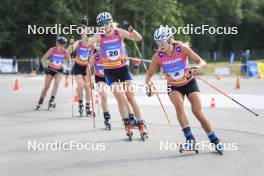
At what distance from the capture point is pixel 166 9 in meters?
61.2

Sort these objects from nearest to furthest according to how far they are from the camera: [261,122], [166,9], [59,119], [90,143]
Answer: [90,143]
[261,122]
[59,119]
[166,9]

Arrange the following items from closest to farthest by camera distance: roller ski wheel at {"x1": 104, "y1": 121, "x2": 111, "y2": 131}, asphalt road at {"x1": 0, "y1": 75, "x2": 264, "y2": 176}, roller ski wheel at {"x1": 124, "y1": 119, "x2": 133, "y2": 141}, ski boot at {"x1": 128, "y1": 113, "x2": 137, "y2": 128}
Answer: asphalt road at {"x1": 0, "y1": 75, "x2": 264, "y2": 176}, roller ski wheel at {"x1": 124, "y1": 119, "x2": 133, "y2": 141}, ski boot at {"x1": 128, "y1": 113, "x2": 137, "y2": 128}, roller ski wheel at {"x1": 104, "y1": 121, "x2": 111, "y2": 131}

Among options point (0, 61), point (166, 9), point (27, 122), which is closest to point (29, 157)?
point (27, 122)

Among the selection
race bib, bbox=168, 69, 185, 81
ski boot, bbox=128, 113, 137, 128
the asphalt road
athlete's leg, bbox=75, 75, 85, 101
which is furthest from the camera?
athlete's leg, bbox=75, 75, 85, 101

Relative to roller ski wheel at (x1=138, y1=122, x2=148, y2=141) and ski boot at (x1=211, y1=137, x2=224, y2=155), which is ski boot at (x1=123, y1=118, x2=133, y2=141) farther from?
ski boot at (x1=211, y1=137, x2=224, y2=155)

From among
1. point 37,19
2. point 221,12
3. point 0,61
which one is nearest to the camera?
point 0,61

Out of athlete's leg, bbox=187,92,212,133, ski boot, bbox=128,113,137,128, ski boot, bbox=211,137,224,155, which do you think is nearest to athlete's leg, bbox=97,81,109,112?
ski boot, bbox=128,113,137,128

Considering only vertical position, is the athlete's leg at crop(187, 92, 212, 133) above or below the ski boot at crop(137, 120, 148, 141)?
above

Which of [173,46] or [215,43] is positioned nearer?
[173,46]

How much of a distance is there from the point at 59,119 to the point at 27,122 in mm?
924

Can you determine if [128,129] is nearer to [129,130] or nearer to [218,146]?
[129,130]

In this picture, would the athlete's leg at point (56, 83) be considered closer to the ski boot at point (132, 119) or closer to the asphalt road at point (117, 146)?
the asphalt road at point (117, 146)

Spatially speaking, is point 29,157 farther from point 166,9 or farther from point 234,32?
point 234,32

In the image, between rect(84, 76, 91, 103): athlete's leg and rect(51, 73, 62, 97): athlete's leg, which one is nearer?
rect(84, 76, 91, 103): athlete's leg
